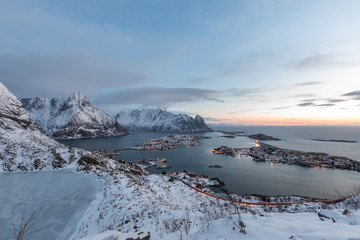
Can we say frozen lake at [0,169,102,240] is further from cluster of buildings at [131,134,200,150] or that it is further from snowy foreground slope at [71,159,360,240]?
cluster of buildings at [131,134,200,150]

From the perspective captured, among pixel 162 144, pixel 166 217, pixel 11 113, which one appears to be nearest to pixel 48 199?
pixel 166 217

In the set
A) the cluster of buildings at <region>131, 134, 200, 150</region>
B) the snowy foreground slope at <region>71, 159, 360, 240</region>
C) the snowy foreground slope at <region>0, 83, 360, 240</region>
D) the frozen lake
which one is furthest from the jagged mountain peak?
the snowy foreground slope at <region>71, 159, 360, 240</region>

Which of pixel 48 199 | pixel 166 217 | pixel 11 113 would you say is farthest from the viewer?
pixel 11 113

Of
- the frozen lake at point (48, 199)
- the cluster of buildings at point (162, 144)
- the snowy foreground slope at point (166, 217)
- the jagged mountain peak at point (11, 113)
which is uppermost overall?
the jagged mountain peak at point (11, 113)

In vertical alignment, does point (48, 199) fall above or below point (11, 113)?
below

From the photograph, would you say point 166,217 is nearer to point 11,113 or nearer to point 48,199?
point 48,199

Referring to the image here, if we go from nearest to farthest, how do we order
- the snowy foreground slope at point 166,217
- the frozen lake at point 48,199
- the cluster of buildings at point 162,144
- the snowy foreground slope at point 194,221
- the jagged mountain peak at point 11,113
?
the snowy foreground slope at point 194,221 → the snowy foreground slope at point 166,217 → the frozen lake at point 48,199 → the jagged mountain peak at point 11,113 → the cluster of buildings at point 162,144

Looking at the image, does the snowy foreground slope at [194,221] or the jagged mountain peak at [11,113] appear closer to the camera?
the snowy foreground slope at [194,221]

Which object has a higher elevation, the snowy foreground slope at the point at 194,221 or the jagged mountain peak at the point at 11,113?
the jagged mountain peak at the point at 11,113

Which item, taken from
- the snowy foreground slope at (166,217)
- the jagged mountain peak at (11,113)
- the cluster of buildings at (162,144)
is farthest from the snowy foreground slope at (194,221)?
the cluster of buildings at (162,144)

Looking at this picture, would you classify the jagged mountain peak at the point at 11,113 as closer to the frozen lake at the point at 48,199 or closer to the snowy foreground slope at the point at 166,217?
the snowy foreground slope at the point at 166,217
